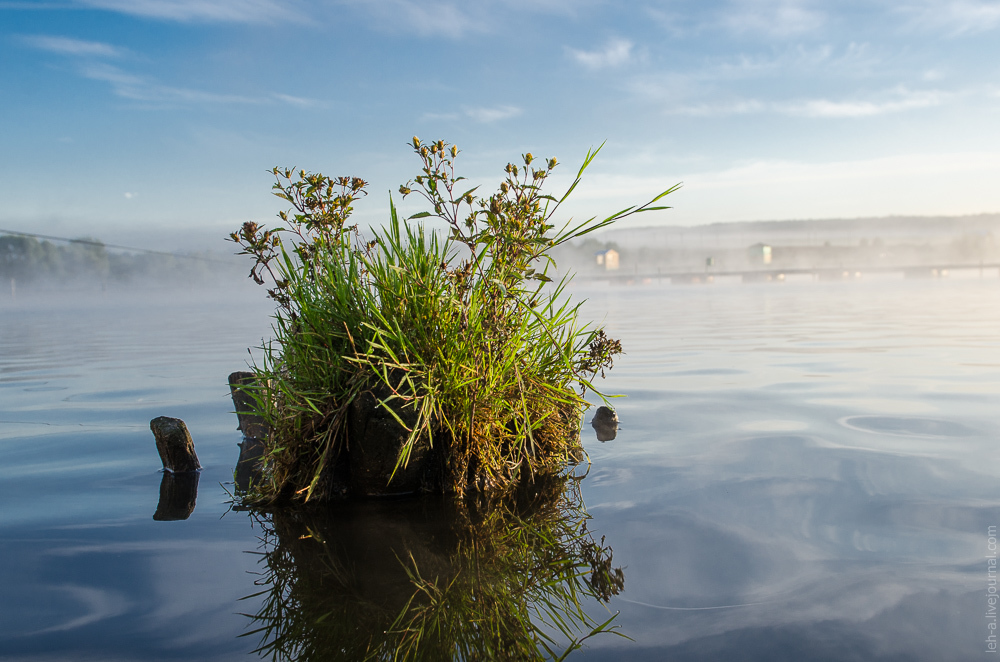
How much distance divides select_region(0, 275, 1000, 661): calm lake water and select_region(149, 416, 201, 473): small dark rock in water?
122 millimetres

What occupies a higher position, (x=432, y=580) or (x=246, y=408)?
(x=246, y=408)

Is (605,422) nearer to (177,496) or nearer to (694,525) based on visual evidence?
(694,525)

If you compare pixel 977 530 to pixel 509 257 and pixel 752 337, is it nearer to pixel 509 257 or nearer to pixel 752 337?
pixel 509 257

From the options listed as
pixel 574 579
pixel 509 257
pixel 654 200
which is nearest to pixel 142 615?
pixel 574 579

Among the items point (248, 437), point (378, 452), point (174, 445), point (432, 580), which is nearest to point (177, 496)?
point (174, 445)

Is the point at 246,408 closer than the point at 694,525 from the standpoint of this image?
No

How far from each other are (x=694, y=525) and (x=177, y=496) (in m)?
2.69

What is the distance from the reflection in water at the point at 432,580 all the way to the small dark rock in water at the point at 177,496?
470 millimetres

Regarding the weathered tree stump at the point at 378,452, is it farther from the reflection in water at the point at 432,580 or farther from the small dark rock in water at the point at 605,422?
the small dark rock in water at the point at 605,422

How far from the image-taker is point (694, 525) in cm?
302

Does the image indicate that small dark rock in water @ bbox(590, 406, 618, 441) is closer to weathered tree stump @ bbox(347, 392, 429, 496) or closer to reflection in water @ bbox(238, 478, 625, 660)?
reflection in water @ bbox(238, 478, 625, 660)

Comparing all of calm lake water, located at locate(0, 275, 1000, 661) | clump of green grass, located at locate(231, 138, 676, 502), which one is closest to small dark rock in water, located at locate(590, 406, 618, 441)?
calm lake water, located at locate(0, 275, 1000, 661)

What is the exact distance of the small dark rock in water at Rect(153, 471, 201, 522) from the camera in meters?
3.38

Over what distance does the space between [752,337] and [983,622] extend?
1075 centimetres
